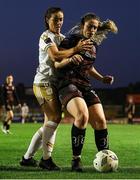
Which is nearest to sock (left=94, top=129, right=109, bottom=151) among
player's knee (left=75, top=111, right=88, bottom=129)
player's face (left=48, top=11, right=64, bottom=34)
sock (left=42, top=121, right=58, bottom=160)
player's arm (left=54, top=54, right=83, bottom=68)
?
player's knee (left=75, top=111, right=88, bottom=129)

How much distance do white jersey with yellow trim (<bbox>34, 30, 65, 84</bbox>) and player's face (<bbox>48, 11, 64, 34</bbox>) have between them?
3.0 inches

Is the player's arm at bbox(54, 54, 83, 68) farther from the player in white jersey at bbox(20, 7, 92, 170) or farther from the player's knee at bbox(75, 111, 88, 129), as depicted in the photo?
the player's knee at bbox(75, 111, 88, 129)

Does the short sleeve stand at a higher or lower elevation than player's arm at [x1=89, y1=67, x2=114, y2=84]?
higher

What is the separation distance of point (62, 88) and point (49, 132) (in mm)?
665

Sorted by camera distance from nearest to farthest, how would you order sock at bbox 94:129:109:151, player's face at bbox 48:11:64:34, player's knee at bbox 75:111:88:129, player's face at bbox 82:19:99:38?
player's knee at bbox 75:111:88:129 < player's face at bbox 82:19:99:38 < player's face at bbox 48:11:64:34 < sock at bbox 94:129:109:151

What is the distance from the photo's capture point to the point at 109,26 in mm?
8180

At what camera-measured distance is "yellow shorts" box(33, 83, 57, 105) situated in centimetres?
797

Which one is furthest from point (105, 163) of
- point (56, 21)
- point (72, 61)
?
point (56, 21)

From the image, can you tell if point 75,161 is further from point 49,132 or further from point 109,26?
point 109,26

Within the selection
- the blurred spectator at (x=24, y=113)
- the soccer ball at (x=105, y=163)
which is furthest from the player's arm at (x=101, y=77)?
the blurred spectator at (x=24, y=113)

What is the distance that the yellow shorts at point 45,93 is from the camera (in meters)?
7.97

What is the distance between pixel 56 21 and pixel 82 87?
3.26 feet

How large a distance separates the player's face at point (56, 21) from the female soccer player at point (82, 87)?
214 mm

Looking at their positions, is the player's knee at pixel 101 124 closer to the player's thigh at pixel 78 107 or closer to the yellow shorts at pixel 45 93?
the player's thigh at pixel 78 107
